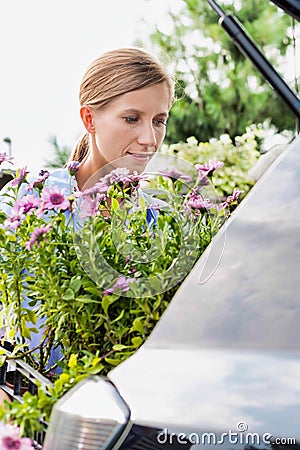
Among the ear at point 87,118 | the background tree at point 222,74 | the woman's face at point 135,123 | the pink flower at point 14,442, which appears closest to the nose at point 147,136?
the woman's face at point 135,123

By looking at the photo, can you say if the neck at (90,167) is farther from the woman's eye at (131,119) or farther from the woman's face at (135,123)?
the woman's eye at (131,119)

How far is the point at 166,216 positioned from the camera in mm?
1618

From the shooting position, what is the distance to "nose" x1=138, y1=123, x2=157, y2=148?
233 centimetres

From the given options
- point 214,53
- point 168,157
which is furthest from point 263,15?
point 168,157

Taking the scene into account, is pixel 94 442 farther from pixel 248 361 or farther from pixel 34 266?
pixel 34 266

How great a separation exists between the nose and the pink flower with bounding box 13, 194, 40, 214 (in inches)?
28.1

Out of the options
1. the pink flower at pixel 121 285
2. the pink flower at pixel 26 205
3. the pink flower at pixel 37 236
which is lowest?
the pink flower at pixel 121 285

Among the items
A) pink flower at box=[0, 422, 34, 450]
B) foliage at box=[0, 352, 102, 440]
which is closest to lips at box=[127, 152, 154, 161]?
foliage at box=[0, 352, 102, 440]

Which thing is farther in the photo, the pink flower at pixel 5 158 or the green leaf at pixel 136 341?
the pink flower at pixel 5 158

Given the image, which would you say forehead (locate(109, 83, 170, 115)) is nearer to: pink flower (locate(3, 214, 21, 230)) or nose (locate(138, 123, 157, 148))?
nose (locate(138, 123, 157, 148))
